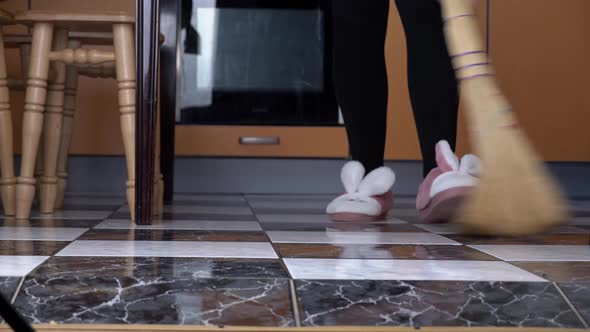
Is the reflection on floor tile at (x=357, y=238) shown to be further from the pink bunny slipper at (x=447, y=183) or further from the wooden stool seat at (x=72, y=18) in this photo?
the wooden stool seat at (x=72, y=18)

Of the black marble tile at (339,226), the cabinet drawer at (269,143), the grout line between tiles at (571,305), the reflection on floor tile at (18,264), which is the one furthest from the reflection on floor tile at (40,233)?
the cabinet drawer at (269,143)

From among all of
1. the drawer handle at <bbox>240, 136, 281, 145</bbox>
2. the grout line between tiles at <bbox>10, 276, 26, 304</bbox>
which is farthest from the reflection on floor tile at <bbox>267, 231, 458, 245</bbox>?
the drawer handle at <bbox>240, 136, 281, 145</bbox>

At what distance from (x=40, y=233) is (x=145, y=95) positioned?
30 centimetres

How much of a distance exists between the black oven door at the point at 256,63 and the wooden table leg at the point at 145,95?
1.29 m

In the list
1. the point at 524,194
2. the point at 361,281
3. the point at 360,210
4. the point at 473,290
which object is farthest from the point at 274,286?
the point at 360,210

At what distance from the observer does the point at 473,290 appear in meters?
0.74

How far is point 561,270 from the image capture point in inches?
33.2

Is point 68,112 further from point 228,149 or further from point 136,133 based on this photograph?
point 228,149

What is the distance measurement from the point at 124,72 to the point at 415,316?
94cm

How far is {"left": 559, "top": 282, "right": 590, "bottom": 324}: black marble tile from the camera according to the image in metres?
0.71

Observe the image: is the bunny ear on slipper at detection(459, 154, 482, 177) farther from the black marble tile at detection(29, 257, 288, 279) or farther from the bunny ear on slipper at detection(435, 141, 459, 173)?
the black marble tile at detection(29, 257, 288, 279)

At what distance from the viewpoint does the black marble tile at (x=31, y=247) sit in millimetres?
927

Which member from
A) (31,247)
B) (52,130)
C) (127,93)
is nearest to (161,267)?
(31,247)

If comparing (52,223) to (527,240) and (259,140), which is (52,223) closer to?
(527,240)
